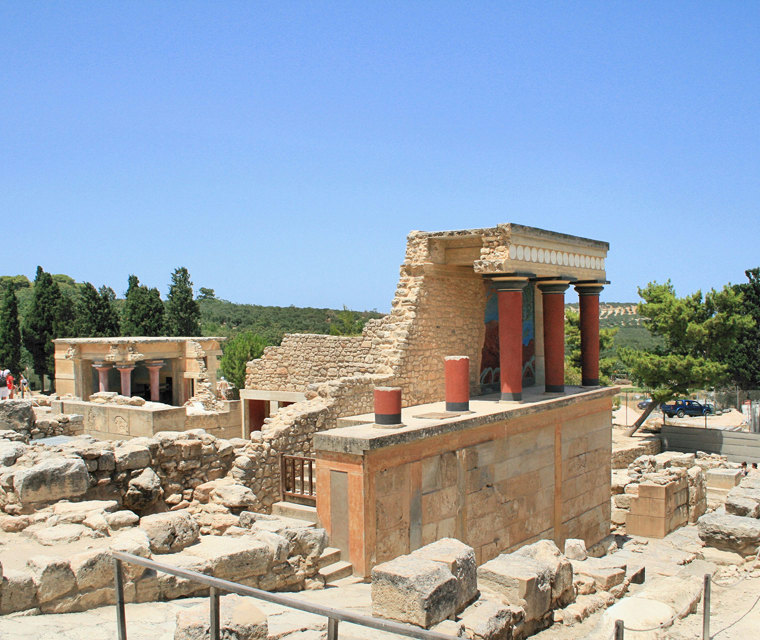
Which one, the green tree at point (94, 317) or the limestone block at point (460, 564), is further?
the green tree at point (94, 317)

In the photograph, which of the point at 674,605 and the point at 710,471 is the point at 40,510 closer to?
the point at 674,605

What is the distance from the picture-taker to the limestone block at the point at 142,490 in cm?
818

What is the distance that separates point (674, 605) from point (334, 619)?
5755 mm

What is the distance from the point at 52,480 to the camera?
6977 mm

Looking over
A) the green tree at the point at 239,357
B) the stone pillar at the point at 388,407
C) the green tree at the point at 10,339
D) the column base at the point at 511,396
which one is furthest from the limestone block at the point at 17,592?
the green tree at the point at 10,339

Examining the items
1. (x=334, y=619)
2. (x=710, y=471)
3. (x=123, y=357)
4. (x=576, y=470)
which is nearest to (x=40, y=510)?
(x=334, y=619)

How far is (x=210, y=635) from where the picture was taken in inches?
158

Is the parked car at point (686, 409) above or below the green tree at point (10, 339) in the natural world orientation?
below

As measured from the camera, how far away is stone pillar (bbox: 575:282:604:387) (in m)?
15.1

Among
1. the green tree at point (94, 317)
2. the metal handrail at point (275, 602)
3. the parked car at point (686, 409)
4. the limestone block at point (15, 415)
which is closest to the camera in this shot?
the metal handrail at point (275, 602)

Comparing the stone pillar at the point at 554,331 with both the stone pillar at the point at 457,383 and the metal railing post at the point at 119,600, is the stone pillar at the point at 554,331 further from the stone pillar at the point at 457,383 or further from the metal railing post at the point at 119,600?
the metal railing post at the point at 119,600

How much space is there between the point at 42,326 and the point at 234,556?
31005mm

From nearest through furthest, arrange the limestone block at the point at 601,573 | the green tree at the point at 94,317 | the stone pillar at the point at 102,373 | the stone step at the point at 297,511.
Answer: the limestone block at the point at 601,573 < the stone step at the point at 297,511 < the stone pillar at the point at 102,373 < the green tree at the point at 94,317

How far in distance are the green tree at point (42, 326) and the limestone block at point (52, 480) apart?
2814 centimetres
